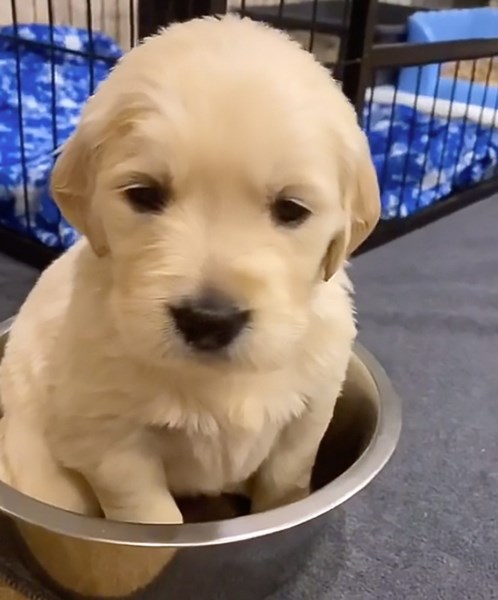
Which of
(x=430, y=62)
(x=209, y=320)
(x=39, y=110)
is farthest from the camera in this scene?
(x=39, y=110)

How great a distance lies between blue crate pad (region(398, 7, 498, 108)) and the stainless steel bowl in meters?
2.36

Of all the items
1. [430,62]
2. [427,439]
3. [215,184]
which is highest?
[215,184]

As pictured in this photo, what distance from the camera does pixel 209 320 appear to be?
84 centimetres

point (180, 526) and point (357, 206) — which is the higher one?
point (357, 206)

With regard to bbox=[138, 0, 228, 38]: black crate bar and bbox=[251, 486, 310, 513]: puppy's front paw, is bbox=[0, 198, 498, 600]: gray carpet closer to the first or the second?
bbox=[251, 486, 310, 513]: puppy's front paw

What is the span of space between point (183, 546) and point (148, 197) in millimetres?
379

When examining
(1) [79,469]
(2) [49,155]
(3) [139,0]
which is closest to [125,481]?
(1) [79,469]

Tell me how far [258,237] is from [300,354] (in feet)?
0.79

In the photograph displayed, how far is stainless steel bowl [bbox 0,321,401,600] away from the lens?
97cm

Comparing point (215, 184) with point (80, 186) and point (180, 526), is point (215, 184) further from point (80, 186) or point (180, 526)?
point (180, 526)

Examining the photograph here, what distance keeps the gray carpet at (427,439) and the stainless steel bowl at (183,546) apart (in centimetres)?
7

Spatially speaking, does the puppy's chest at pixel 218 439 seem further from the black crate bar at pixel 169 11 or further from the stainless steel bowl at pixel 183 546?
the black crate bar at pixel 169 11

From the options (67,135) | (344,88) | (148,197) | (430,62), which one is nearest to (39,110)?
(67,135)

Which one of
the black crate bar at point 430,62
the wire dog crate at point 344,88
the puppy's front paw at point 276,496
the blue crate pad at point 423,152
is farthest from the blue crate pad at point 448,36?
the puppy's front paw at point 276,496
